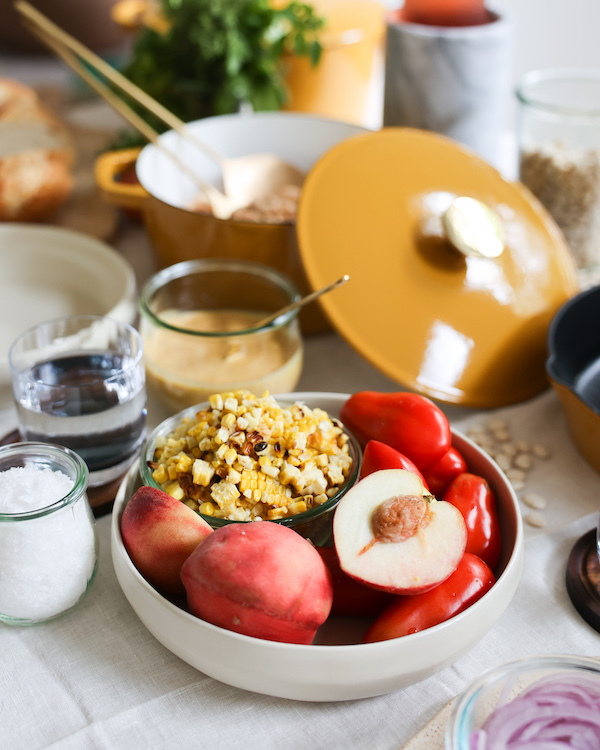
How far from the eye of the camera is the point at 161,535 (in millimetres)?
598

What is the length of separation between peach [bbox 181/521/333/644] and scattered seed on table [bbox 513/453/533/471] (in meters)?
0.36

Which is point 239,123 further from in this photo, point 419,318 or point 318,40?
point 419,318

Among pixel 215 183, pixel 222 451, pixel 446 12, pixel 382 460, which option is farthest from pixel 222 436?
pixel 446 12

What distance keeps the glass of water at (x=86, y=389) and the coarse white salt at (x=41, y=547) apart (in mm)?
109

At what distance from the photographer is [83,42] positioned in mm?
2045

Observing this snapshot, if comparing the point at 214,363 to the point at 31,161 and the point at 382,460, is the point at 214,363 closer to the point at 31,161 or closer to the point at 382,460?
the point at 382,460

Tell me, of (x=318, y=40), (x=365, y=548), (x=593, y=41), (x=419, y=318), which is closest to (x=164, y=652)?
(x=365, y=548)

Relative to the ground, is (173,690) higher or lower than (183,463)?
lower

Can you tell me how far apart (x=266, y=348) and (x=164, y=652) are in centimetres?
37

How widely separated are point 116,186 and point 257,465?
0.56 m

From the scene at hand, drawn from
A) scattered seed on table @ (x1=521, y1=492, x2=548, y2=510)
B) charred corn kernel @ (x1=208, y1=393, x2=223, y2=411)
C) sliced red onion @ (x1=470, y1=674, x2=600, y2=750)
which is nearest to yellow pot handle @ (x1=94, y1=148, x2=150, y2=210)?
charred corn kernel @ (x1=208, y1=393, x2=223, y2=411)

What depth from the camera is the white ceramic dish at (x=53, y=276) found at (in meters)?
1.04

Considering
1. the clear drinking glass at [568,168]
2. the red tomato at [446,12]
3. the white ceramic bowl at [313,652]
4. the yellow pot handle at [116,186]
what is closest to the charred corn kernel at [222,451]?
the white ceramic bowl at [313,652]

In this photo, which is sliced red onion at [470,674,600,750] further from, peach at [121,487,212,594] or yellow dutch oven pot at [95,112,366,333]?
yellow dutch oven pot at [95,112,366,333]
